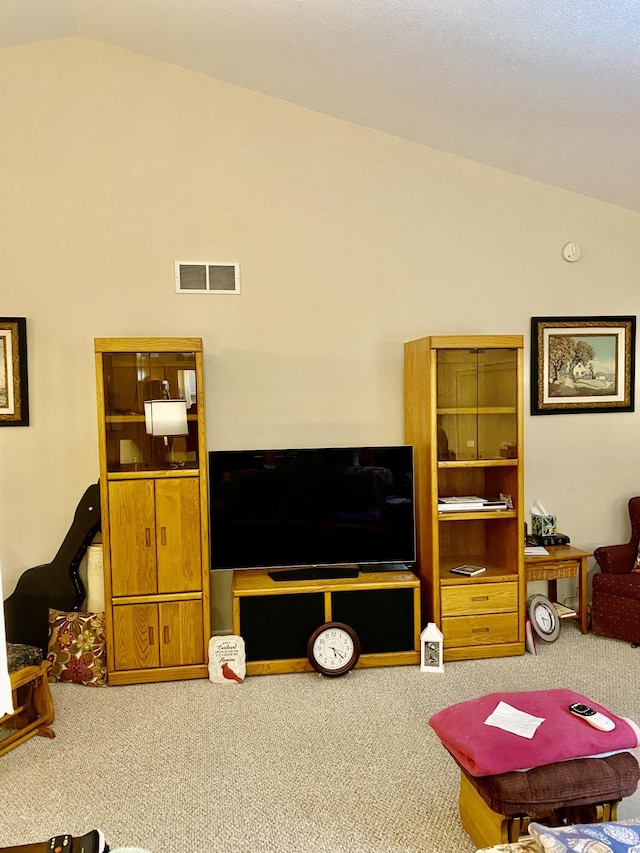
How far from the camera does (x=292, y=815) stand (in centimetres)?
256

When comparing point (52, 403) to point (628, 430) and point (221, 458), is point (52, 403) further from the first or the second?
point (628, 430)

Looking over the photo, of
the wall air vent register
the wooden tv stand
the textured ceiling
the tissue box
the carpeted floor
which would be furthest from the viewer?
the tissue box

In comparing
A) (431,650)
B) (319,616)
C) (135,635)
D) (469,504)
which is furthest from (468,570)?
(135,635)

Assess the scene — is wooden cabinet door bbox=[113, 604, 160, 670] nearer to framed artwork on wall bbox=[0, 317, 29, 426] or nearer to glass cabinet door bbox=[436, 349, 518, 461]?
framed artwork on wall bbox=[0, 317, 29, 426]

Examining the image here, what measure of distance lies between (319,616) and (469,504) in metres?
1.09

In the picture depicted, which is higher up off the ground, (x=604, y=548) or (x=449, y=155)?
(x=449, y=155)

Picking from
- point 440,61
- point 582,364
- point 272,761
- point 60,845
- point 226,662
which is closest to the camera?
point 60,845

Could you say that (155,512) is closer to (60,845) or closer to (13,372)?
(13,372)

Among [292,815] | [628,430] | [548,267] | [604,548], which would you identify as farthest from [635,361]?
[292,815]

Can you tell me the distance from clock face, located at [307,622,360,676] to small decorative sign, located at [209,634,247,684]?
1.26ft

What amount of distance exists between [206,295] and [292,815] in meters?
2.85

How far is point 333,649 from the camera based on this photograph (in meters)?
3.85

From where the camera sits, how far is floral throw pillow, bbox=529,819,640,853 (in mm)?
1707

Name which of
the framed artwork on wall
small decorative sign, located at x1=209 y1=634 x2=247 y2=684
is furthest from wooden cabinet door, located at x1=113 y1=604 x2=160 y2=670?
the framed artwork on wall
